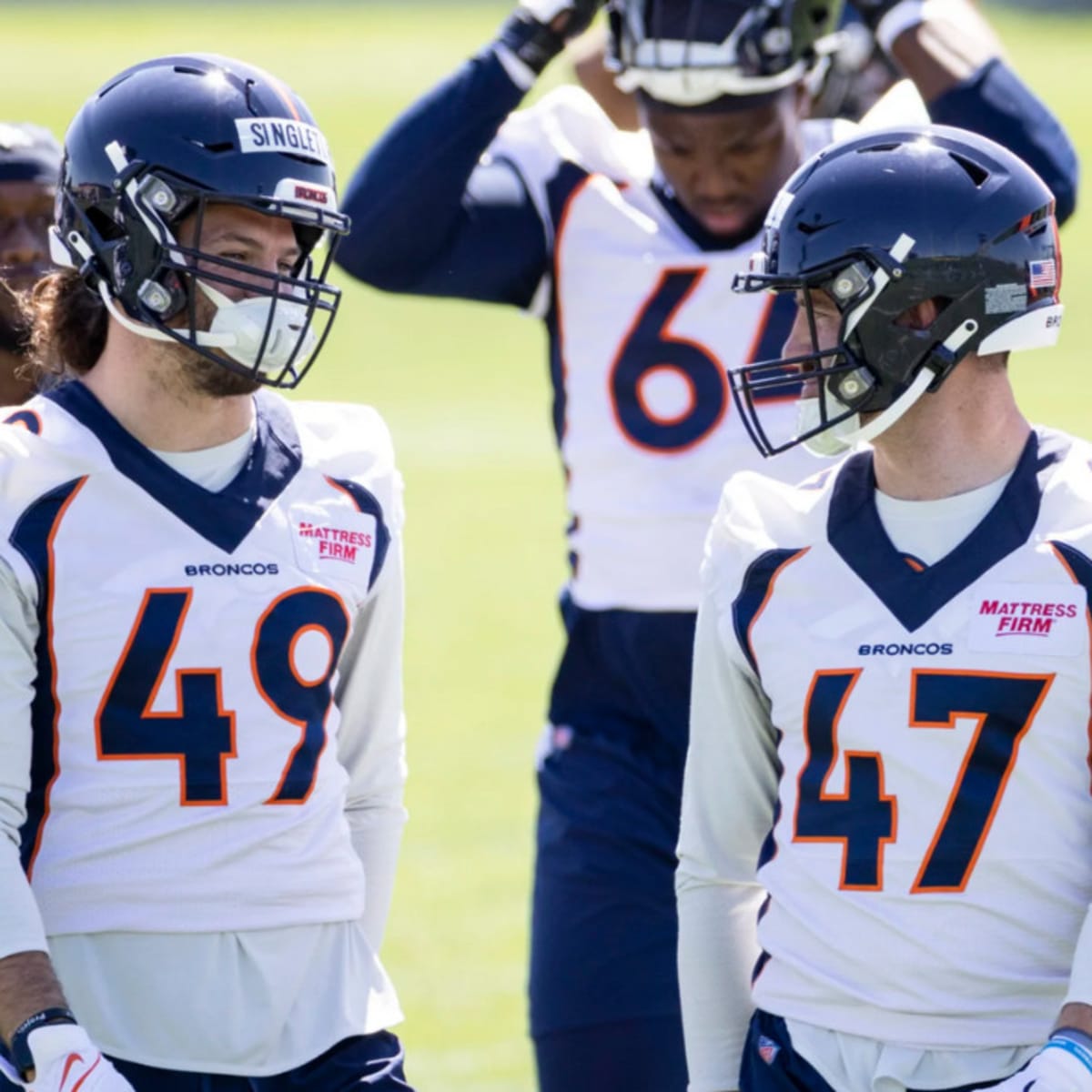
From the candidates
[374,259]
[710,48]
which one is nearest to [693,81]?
[710,48]

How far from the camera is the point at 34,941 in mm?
2723

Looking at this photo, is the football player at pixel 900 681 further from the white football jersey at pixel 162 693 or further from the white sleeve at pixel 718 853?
the white football jersey at pixel 162 693

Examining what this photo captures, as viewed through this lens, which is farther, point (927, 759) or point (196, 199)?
point (196, 199)

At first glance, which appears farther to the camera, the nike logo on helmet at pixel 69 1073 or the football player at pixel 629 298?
the football player at pixel 629 298

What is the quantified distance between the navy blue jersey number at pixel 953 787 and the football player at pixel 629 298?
1221 mm

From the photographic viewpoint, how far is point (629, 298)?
4219 millimetres

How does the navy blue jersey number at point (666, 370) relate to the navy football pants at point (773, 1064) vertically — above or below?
above

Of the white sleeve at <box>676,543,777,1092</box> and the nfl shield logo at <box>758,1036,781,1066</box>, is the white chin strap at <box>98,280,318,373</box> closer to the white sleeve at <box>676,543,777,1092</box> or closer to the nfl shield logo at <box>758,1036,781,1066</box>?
the white sleeve at <box>676,543,777,1092</box>

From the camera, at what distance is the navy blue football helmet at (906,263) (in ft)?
9.32

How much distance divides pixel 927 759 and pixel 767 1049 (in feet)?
1.45

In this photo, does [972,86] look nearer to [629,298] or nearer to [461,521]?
[629,298]

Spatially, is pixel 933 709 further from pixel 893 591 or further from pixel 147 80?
pixel 147 80

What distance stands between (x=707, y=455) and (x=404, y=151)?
34.2 inches

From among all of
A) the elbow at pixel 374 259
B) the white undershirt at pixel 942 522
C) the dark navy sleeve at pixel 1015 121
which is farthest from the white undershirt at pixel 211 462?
the dark navy sleeve at pixel 1015 121
